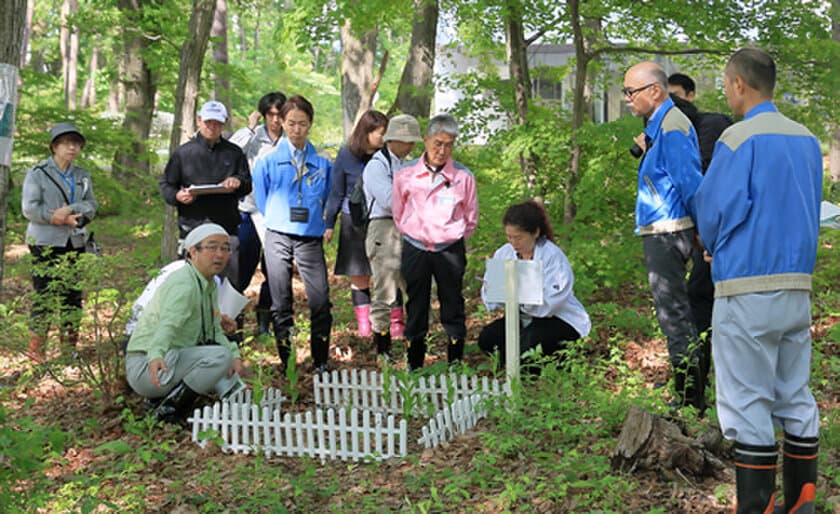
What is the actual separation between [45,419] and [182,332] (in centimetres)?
129

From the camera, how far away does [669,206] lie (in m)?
4.98

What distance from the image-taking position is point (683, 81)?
19.3ft

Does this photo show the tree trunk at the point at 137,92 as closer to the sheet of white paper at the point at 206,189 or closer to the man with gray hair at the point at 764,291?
the sheet of white paper at the point at 206,189

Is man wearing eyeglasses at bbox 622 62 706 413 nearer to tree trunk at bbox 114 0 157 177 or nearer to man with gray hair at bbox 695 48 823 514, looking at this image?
man with gray hair at bbox 695 48 823 514

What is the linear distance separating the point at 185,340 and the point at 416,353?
1.70m

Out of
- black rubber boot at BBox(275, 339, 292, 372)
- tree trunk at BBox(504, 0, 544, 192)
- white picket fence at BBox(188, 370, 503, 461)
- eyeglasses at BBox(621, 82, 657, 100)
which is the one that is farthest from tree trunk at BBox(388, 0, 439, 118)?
eyeglasses at BBox(621, 82, 657, 100)

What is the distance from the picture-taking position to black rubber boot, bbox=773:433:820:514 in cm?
354

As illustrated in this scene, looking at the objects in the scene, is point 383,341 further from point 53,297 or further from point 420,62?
point 420,62

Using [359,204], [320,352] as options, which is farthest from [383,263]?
[320,352]

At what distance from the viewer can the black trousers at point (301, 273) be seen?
21.2ft

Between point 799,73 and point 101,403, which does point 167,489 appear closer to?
point 101,403

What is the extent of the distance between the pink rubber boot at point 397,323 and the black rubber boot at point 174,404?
227 centimetres

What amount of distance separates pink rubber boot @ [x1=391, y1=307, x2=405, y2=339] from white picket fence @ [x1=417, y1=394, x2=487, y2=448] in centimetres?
210

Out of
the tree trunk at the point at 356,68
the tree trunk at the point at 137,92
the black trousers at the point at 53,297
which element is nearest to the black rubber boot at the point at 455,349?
the black trousers at the point at 53,297
